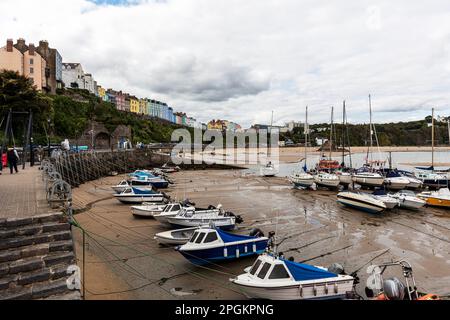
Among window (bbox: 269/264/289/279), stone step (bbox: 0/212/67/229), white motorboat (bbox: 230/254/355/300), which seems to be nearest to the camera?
stone step (bbox: 0/212/67/229)

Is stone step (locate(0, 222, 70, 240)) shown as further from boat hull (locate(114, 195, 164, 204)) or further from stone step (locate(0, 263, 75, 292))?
boat hull (locate(114, 195, 164, 204))

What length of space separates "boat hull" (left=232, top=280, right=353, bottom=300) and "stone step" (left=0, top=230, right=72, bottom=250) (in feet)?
17.0

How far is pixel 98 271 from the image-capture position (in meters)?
11.7

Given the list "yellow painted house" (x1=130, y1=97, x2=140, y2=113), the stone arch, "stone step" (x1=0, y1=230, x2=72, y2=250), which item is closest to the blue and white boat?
"stone step" (x1=0, y1=230, x2=72, y2=250)

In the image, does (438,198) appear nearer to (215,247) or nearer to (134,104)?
(215,247)

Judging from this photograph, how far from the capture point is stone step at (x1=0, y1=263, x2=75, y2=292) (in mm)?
7295

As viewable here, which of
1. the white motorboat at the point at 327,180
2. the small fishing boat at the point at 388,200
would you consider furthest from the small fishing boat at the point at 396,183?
the small fishing boat at the point at 388,200

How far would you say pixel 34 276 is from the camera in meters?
7.58

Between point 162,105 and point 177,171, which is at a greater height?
point 162,105

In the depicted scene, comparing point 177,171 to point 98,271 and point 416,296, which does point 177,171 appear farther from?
point 416,296

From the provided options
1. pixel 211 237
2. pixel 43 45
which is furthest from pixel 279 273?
pixel 43 45

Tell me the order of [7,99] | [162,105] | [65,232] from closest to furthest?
[65,232]
[7,99]
[162,105]
